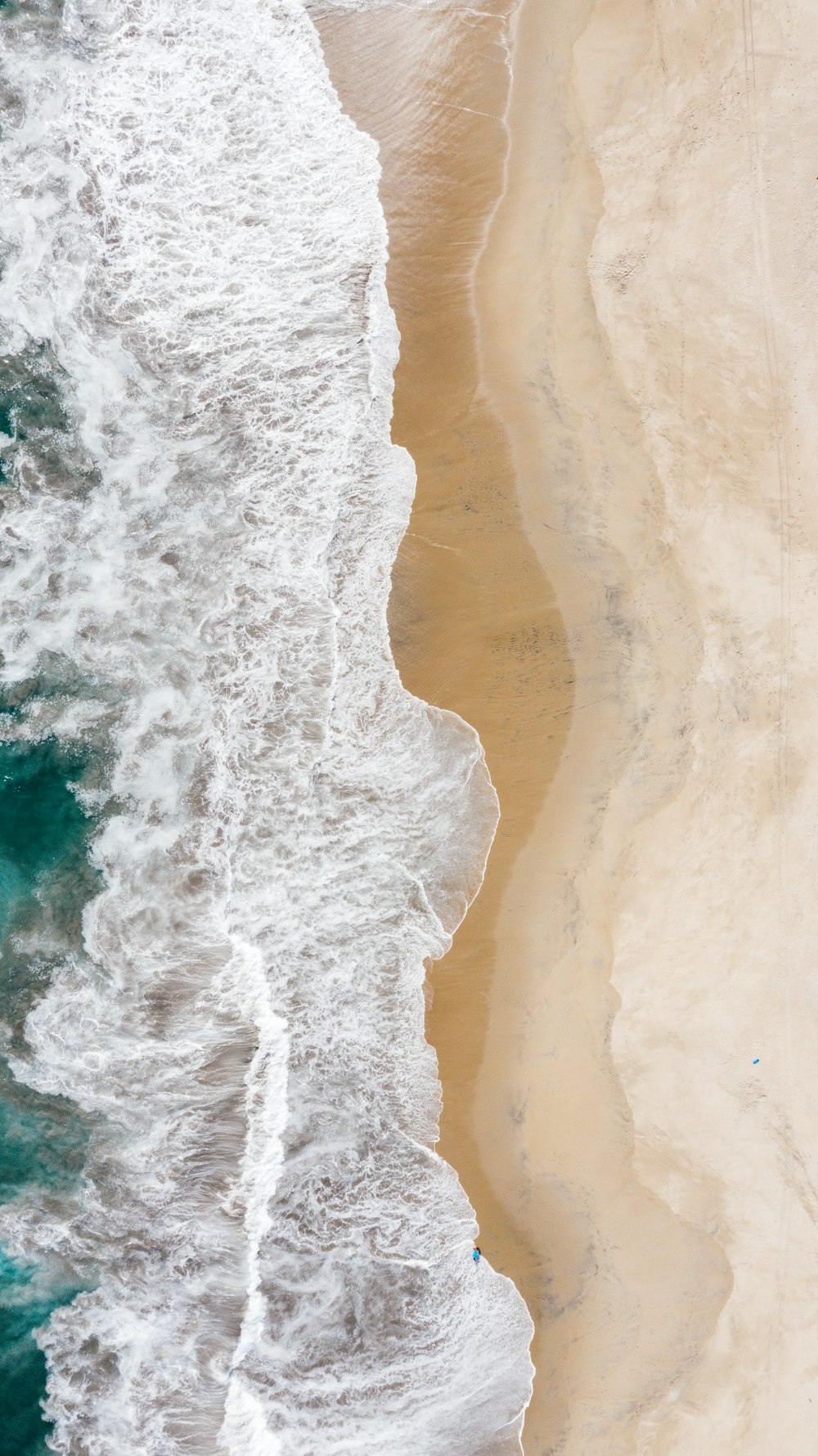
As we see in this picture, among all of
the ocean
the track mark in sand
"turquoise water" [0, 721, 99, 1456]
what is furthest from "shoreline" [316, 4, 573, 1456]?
"turquoise water" [0, 721, 99, 1456]

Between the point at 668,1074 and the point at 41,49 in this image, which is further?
the point at 41,49

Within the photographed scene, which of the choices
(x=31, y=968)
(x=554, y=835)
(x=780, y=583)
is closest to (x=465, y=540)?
(x=554, y=835)

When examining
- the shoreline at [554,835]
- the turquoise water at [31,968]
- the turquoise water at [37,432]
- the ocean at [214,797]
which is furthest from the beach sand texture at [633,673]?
the turquoise water at [31,968]

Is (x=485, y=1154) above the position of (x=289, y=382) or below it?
below

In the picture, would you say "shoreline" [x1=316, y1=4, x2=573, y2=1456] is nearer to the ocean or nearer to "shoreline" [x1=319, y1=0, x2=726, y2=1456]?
"shoreline" [x1=319, y1=0, x2=726, y2=1456]

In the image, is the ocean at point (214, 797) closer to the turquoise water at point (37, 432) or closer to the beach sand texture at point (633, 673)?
the turquoise water at point (37, 432)

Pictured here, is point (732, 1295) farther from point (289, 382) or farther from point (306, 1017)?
point (289, 382)

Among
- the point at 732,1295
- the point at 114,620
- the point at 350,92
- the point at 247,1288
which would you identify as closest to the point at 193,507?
the point at 114,620
